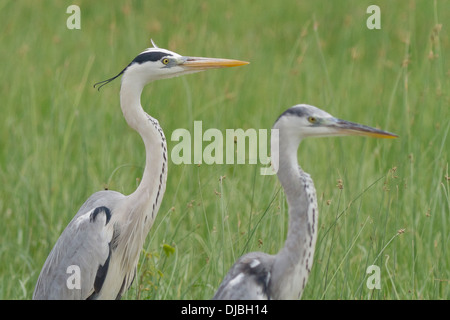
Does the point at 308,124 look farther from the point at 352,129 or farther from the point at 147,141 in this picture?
the point at 147,141

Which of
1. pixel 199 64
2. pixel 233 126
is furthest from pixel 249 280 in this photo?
pixel 233 126

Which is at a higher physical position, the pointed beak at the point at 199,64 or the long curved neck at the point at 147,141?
the pointed beak at the point at 199,64

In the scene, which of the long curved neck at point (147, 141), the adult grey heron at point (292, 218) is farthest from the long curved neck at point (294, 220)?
the long curved neck at point (147, 141)

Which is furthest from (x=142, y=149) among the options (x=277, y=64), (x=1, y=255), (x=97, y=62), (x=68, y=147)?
(x=277, y=64)

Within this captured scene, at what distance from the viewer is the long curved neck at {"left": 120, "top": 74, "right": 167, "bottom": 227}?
3555mm

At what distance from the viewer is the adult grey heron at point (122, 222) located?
3.57 meters

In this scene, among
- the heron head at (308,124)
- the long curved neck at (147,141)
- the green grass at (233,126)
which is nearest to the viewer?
the heron head at (308,124)

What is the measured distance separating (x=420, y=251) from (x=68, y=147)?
108 inches

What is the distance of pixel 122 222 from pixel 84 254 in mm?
223

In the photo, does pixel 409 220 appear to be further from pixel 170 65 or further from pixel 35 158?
pixel 35 158

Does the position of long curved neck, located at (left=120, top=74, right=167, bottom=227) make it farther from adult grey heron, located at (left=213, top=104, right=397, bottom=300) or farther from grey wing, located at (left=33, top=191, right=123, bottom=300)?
adult grey heron, located at (left=213, top=104, right=397, bottom=300)

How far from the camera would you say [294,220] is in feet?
10.2

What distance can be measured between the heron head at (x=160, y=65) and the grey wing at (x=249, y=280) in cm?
87

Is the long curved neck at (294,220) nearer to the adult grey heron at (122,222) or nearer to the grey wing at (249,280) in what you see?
the grey wing at (249,280)
